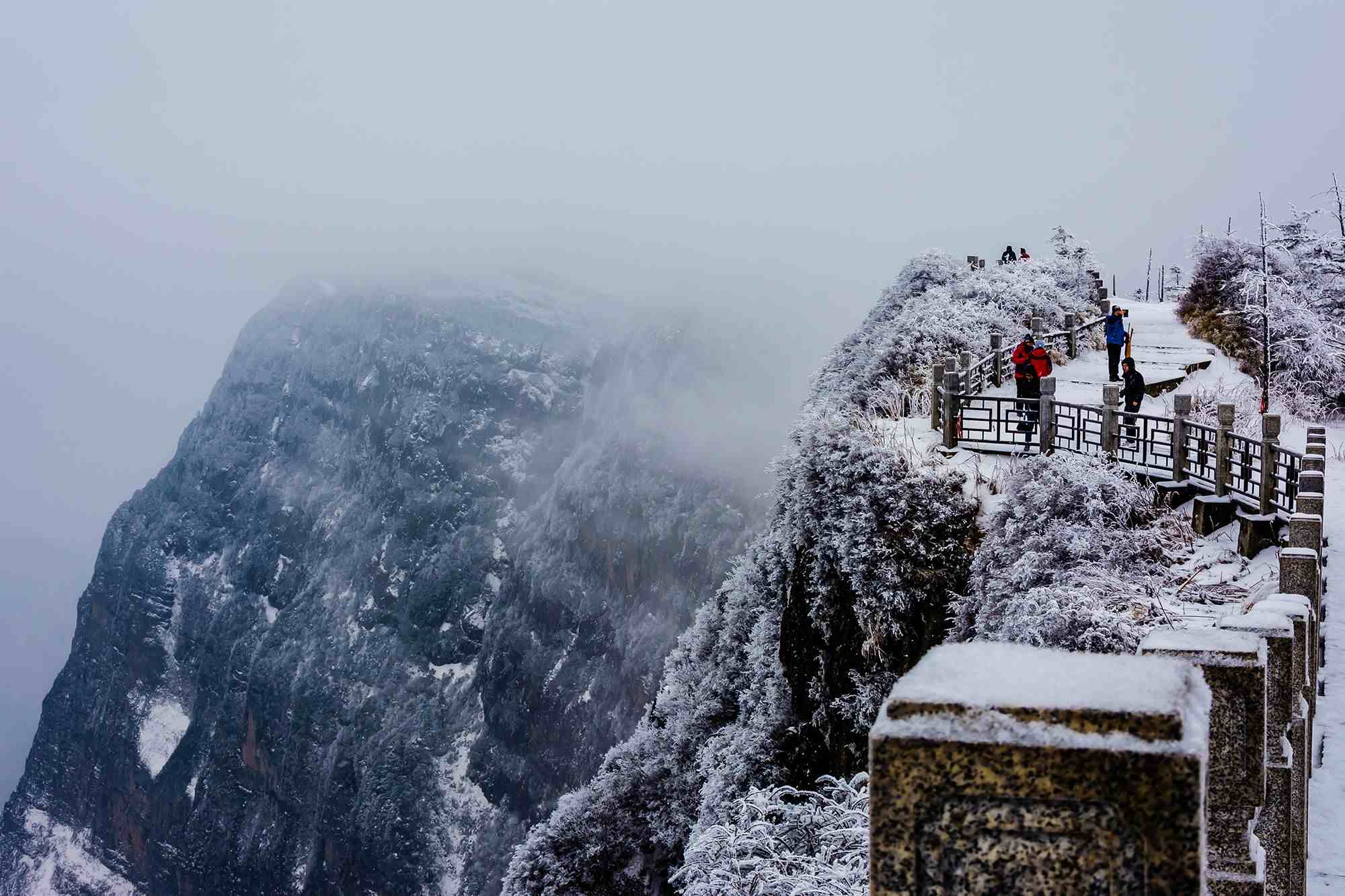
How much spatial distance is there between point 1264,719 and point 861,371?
22.4 metres

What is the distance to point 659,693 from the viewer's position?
25.5 metres

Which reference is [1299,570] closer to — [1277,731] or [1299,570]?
[1299,570]

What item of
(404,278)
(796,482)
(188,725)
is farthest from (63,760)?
(796,482)

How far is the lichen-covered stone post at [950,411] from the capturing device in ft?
54.2

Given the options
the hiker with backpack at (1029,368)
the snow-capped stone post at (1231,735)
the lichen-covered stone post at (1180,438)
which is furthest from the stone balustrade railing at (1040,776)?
the hiker with backpack at (1029,368)

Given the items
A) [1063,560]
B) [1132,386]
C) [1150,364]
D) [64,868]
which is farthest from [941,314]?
[64,868]

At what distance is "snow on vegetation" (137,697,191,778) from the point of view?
4626 inches

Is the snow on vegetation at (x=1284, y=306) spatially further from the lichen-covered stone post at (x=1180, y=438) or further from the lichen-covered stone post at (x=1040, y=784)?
the lichen-covered stone post at (x=1040, y=784)

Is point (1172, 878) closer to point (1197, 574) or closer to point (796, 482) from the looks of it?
point (1197, 574)

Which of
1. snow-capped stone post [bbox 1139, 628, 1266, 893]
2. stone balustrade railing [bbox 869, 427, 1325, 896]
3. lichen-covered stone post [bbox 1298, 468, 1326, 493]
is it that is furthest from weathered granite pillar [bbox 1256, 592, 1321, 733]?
stone balustrade railing [bbox 869, 427, 1325, 896]

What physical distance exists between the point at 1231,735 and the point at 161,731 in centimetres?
13651

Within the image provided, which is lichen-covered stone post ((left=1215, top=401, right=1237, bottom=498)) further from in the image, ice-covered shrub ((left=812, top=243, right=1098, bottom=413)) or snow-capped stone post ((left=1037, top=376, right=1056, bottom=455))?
ice-covered shrub ((left=812, top=243, right=1098, bottom=413))

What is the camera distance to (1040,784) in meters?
1.69

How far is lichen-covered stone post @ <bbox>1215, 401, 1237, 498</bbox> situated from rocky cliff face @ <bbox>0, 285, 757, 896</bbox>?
56.0 m
